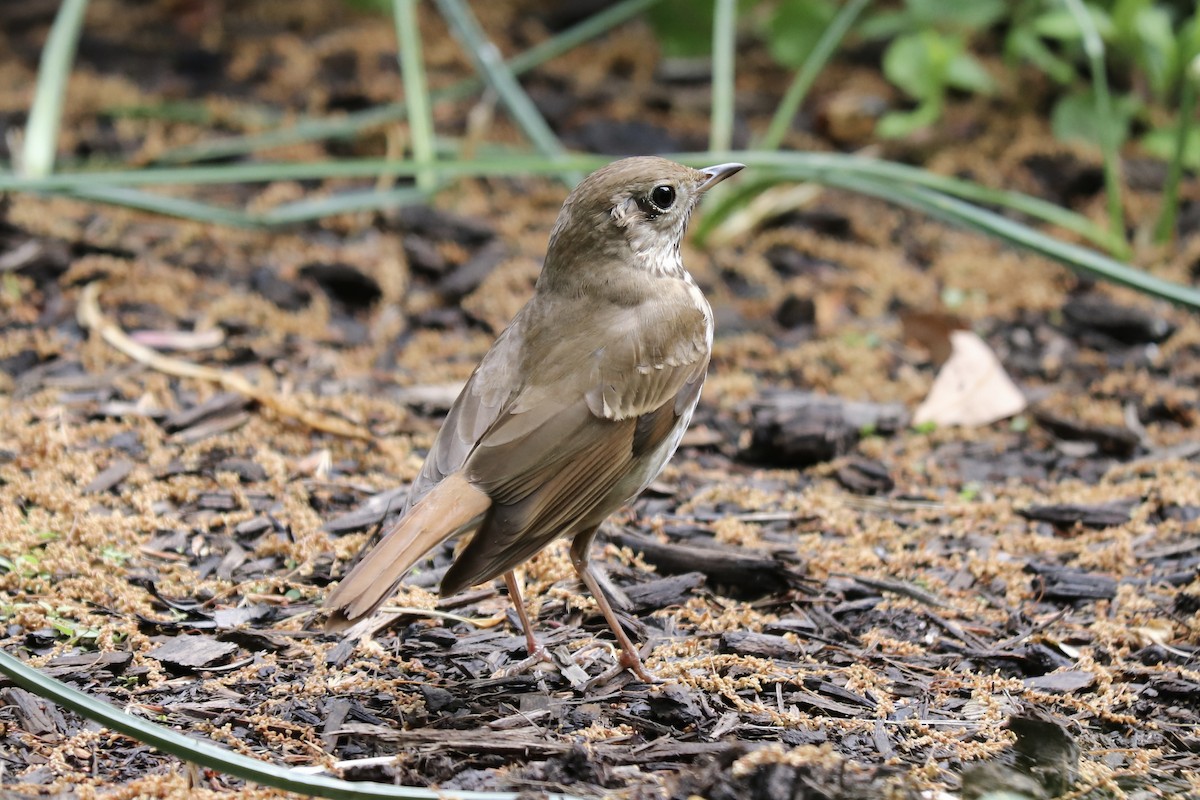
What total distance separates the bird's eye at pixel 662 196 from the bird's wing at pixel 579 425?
0.34m

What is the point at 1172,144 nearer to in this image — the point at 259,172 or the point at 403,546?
the point at 259,172

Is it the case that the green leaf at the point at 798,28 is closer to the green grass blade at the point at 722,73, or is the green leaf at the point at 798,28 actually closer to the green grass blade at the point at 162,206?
the green grass blade at the point at 722,73

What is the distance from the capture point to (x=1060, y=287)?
701 cm

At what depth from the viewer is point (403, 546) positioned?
337cm

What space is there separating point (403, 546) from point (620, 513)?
1.62 meters

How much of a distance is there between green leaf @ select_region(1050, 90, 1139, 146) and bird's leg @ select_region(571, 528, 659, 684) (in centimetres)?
494

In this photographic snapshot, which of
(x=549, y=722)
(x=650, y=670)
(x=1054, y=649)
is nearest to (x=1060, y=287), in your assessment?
(x=1054, y=649)

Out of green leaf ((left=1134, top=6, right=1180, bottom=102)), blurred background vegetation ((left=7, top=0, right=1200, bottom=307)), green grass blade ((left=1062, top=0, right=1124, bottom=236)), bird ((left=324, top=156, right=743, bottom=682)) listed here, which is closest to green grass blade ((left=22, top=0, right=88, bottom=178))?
blurred background vegetation ((left=7, top=0, right=1200, bottom=307))

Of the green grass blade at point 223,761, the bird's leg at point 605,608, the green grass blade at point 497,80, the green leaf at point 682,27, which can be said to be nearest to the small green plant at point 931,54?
the green leaf at point 682,27

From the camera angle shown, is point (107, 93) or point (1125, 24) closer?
point (1125, 24)

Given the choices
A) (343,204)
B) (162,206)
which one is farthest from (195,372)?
(343,204)

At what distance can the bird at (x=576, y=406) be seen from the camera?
139 inches

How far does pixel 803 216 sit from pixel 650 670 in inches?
168

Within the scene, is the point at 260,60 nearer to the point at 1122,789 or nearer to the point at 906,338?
the point at 906,338
